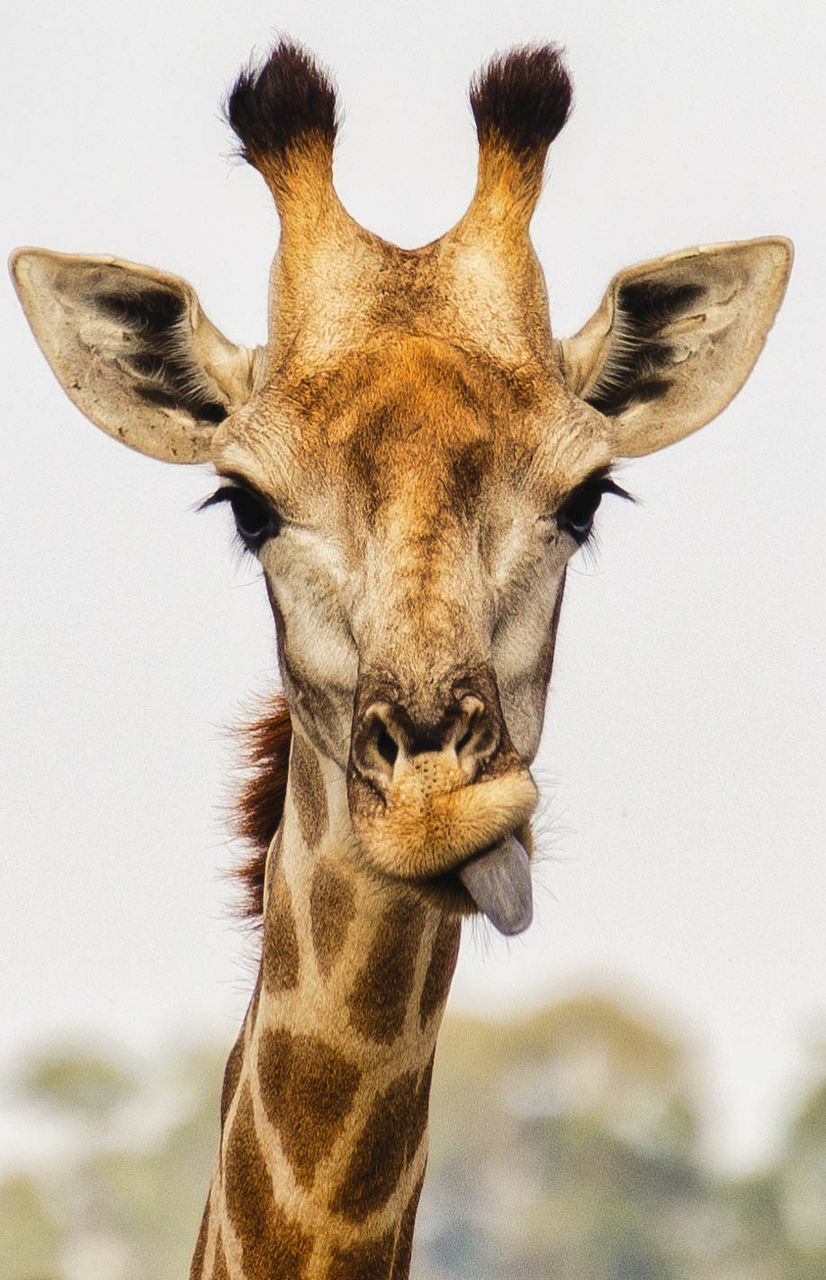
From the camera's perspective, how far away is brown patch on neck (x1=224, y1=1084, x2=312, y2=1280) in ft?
25.2

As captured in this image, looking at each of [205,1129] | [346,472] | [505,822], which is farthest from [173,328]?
[205,1129]

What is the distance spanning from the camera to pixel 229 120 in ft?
28.8

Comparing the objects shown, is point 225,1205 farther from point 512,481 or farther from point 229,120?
point 229,120

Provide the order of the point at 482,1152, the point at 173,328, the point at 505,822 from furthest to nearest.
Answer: the point at 482,1152 < the point at 173,328 < the point at 505,822

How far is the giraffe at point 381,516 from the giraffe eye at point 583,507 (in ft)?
0.05

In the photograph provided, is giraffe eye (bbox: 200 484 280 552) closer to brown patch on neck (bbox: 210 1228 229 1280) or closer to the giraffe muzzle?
the giraffe muzzle

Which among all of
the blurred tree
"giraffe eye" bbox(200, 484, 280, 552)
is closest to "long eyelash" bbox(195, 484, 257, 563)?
"giraffe eye" bbox(200, 484, 280, 552)

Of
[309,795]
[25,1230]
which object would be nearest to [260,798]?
[309,795]

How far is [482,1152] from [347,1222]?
2729 inches

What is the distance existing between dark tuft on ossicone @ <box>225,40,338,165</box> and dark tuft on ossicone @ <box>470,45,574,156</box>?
626 mm

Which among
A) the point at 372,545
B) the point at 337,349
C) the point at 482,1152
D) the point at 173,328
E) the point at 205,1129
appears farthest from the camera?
the point at 482,1152

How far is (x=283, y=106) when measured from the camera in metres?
8.61

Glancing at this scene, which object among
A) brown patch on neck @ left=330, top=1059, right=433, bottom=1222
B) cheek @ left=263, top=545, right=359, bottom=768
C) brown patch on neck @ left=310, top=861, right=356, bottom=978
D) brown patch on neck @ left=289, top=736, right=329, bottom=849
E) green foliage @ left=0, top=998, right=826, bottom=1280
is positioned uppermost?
cheek @ left=263, top=545, right=359, bottom=768

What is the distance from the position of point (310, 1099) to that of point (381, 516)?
2.15m
